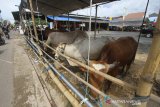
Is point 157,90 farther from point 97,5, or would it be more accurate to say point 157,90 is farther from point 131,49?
point 97,5

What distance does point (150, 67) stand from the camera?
0.82 m

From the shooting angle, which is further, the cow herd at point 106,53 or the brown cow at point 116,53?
the brown cow at point 116,53

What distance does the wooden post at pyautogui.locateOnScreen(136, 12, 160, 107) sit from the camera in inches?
30.5

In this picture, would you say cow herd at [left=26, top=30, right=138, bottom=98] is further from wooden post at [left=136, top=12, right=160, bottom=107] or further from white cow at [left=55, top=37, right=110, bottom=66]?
wooden post at [left=136, top=12, right=160, bottom=107]

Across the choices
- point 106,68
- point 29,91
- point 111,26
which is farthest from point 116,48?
point 111,26

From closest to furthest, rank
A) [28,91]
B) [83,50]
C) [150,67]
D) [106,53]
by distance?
1. [150,67]
2. [106,53]
3. [28,91]
4. [83,50]

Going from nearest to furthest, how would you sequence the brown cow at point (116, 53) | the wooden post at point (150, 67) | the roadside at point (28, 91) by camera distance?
1. the wooden post at point (150, 67)
2. the roadside at point (28, 91)
3. the brown cow at point (116, 53)

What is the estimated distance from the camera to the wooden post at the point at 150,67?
77cm

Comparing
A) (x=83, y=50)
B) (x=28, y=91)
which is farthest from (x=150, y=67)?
(x=28, y=91)

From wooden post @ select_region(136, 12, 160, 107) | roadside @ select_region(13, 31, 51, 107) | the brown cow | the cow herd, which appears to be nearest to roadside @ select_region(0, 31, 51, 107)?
roadside @ select_region(13, 31, 51, 107)

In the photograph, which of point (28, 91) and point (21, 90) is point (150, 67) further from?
point (21, 90)

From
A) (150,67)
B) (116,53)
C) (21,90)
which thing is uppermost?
(150,67)

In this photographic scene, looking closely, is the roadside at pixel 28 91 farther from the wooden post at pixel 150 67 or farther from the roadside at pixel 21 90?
the wooden post at pixel 150 67

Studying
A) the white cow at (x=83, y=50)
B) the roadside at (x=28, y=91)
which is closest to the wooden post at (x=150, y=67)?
the roadside at (x=28, y=91)
